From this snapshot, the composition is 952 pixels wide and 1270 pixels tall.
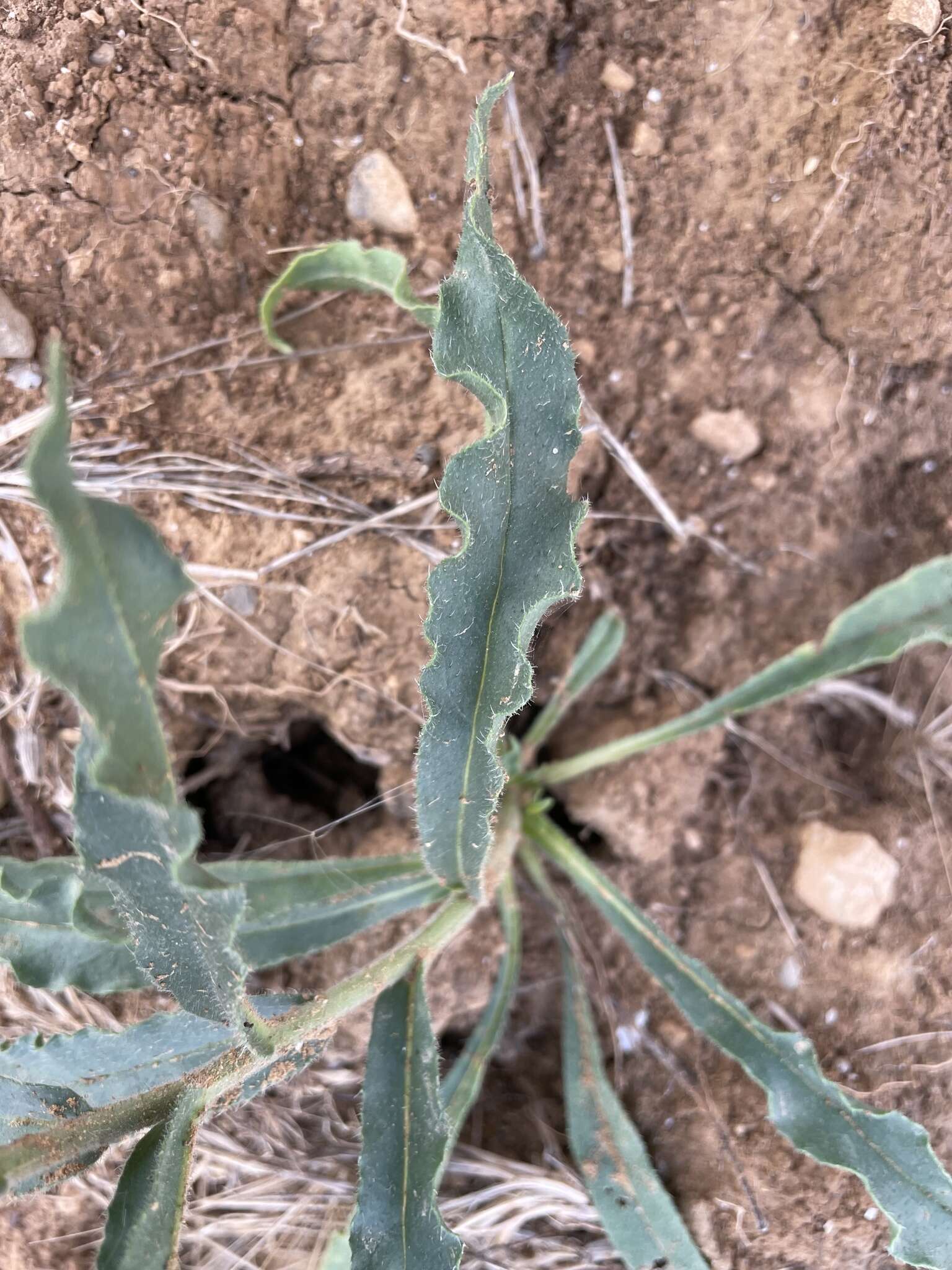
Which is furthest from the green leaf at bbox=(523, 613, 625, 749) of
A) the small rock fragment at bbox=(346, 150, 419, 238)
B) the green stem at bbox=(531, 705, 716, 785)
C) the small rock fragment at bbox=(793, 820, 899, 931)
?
the small rock fragment at bbox=(346, 150, 419, 238)

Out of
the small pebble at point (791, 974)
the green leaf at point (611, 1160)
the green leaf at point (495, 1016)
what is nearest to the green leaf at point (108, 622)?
the green leaf at point (495, 1016)

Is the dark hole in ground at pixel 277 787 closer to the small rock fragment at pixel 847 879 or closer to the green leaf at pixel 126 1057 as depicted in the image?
the green leaf at pixel 126 1057

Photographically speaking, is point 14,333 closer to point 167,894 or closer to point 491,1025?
point 167,894

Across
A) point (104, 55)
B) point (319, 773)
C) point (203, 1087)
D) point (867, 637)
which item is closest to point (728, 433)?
point (867, 637)

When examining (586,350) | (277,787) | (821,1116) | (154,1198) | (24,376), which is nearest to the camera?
(154,1198)

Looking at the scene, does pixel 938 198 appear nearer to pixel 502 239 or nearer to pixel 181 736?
pixel 502 239

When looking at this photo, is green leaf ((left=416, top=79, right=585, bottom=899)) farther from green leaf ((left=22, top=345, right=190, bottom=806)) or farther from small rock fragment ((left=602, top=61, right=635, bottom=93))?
small rock fragment ((left=602, top=61, right=635, bottom=93))

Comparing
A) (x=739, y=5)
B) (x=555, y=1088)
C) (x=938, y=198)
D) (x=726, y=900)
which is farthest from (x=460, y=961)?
(x=739, y=5)
